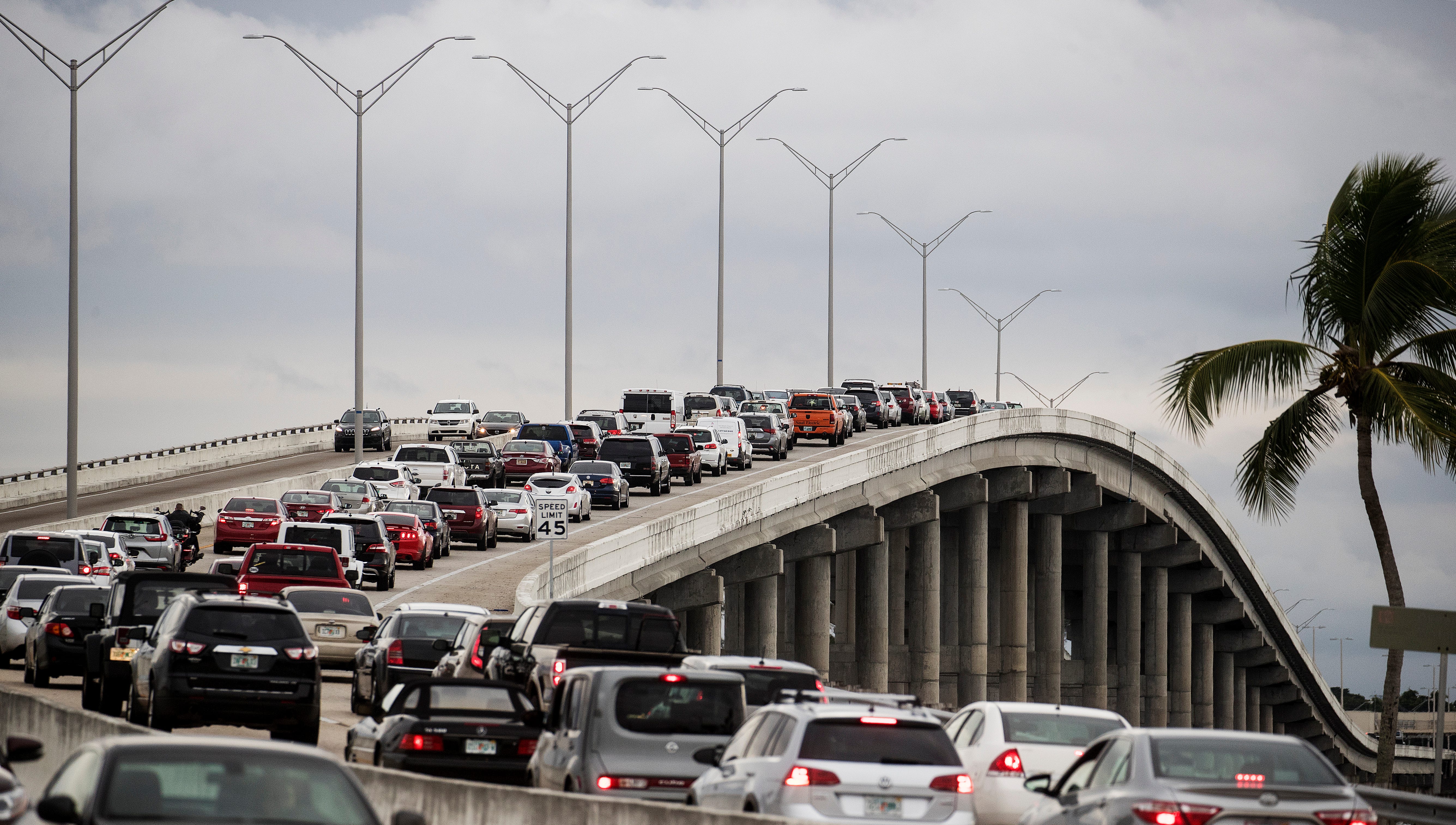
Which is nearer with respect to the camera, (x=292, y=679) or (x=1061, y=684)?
(x=292, y=679)

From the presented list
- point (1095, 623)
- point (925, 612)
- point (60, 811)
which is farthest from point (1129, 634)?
point (60, 811)

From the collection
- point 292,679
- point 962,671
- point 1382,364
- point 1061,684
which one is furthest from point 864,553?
point 292,679

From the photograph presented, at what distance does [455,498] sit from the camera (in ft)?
163

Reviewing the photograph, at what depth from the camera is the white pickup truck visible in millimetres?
55250

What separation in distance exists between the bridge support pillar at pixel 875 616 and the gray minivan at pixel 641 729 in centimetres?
4921

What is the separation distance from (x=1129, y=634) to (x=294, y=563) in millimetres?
64949

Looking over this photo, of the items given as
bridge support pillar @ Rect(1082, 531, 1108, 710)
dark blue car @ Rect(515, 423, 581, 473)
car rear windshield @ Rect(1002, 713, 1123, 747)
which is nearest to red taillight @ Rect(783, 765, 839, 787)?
car rear windshield @ Rect(1002, 713, 1123, 747)

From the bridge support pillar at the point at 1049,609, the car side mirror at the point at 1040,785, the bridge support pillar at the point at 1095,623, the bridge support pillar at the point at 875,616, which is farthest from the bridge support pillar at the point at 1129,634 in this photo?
the car side mirror at the point at 1040,785

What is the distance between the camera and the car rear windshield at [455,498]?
4925 cm

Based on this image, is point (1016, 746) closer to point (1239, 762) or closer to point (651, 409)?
point (1239, 762)

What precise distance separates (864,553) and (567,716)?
52987 millimetres

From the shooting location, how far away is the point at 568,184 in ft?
219

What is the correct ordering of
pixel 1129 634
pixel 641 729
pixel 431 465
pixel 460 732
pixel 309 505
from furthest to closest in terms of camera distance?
pixel 1129 634 < pixel 431 465 < pixel 309 505 < pixel 460 732 < pixel 641 729

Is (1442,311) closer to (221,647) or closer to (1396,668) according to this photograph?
(1396,668)
